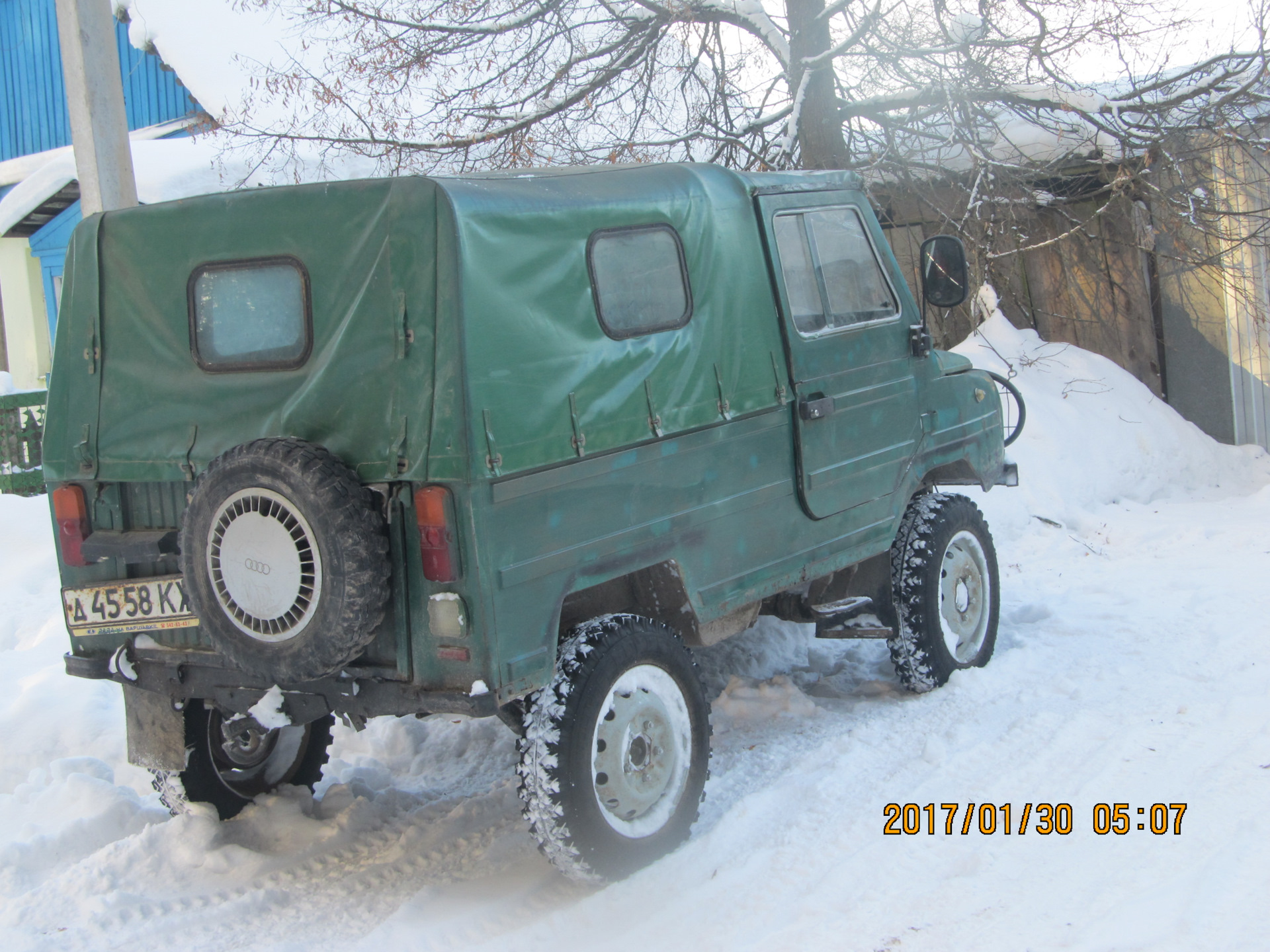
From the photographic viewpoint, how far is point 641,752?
387 centimetres

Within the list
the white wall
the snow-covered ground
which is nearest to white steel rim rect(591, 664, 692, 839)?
the snow-covered ground

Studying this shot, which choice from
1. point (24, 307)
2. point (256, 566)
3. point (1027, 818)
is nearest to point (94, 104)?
point (256, 566)

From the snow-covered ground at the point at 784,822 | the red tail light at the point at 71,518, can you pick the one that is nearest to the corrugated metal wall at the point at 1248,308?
the snow-covered ground at the point at 784,822

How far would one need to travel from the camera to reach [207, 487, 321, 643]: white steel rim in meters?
3.26

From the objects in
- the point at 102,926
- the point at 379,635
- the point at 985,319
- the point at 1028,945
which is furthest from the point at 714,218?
the point at 985,319

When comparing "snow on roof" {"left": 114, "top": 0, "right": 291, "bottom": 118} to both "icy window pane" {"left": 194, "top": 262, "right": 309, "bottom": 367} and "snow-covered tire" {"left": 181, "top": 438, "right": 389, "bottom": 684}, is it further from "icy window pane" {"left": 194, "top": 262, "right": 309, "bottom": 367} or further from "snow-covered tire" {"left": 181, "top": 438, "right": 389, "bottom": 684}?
"snow-covered tire" {"left": 181, "top": 438, "right": 389, "bottom": 684}

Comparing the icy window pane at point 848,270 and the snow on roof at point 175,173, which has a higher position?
the snow on roof at point 175,173

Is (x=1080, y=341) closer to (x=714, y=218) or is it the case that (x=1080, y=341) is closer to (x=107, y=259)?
(x=714, y=218)

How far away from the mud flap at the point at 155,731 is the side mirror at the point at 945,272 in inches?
138

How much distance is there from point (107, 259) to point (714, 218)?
2109mm

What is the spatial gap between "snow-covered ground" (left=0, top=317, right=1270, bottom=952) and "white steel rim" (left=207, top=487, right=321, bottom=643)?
1008mm

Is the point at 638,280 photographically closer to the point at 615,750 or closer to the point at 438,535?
the point at 438,535

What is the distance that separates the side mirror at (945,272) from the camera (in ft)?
17.0

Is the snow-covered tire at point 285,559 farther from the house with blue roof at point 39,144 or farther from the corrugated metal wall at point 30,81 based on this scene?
the corrugated metal wall at point 30,81
